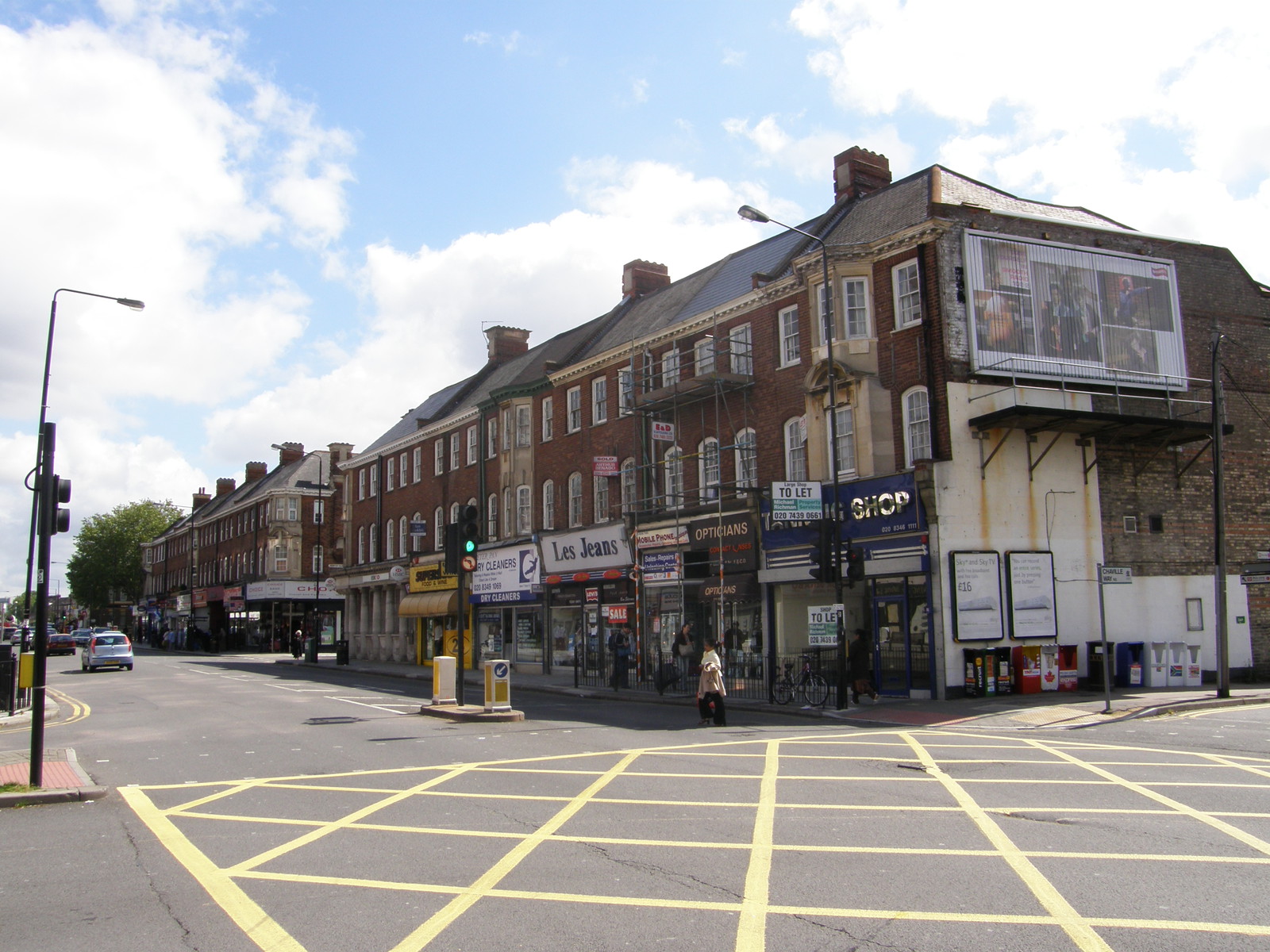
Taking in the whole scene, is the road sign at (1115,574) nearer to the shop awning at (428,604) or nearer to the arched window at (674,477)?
the arched window at (674,477)

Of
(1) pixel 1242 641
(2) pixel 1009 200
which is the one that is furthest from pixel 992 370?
(1) pixel 1242 641

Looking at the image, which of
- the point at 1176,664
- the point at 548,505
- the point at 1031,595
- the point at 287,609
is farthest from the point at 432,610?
the point at 287,609

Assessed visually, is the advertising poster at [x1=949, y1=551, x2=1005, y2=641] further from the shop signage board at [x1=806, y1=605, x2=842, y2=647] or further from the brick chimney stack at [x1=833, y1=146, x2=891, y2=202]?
the brick chimney stack at [x1=833, y1=146, x2=891, y2=202]

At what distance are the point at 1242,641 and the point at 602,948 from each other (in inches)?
985

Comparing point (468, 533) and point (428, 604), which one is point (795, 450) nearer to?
point (468, 533)

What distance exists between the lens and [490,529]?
136 feet

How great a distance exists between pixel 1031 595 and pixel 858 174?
558 inches

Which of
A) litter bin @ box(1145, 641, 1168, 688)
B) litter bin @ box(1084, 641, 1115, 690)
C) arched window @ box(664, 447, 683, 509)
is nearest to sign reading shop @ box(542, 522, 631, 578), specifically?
arched window @ box(664, 447, 683, 509)

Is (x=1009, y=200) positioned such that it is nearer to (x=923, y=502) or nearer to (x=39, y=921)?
(x=923, y=502)

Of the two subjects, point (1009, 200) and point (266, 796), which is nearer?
point (266, 796)

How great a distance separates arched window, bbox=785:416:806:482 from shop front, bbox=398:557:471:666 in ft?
61.5

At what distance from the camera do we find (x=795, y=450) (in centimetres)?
2653

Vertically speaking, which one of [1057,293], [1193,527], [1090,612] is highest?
[1057,293]

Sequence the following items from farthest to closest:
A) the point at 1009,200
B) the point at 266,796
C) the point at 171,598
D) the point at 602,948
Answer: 1. the point at 171,598
2. the point at 1009,200
3. the point at 266,796
4. the point at 602,948
